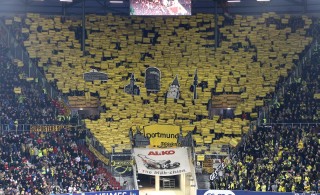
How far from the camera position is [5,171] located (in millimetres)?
49781

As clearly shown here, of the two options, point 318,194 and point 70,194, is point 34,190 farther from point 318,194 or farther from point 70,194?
point 318,194

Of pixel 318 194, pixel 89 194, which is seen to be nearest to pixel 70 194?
pixel 89 194

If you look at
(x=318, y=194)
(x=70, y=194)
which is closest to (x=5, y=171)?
(x=70, y=194)

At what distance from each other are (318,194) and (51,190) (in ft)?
50.8

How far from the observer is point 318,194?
49.9m

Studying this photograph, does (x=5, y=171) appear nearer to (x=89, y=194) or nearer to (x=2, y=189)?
(x=2, y=189)

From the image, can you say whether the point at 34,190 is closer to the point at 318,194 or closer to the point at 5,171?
the point at 5,171

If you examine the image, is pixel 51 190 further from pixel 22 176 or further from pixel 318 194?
pixel 318 194

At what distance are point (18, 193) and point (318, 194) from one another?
17.2 meters

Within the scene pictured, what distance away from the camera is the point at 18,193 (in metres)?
48.5

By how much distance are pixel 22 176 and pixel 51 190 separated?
1870 millimetres

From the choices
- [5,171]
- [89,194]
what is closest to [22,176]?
[5,171]

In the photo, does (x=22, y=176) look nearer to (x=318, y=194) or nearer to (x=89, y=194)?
(x=89, y=194)

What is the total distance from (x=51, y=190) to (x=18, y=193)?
6.88 ft
